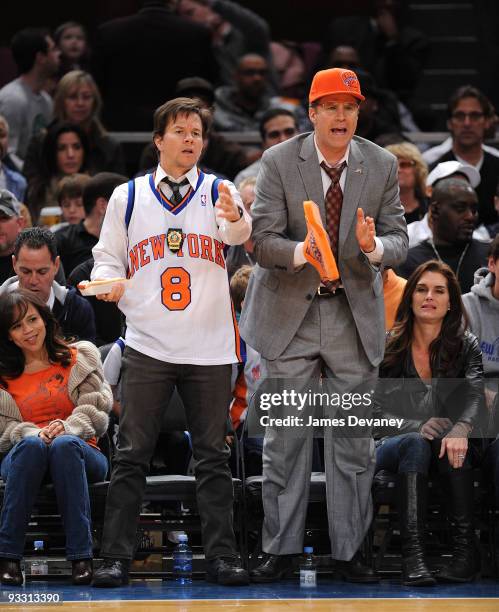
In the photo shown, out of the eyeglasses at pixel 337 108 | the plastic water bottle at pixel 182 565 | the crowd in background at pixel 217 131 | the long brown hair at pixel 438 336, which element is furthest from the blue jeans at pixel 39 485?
the eyeglasses at pixel 337 108

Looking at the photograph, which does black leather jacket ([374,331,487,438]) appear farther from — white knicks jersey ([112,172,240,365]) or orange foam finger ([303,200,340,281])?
orange foam finger ([303,200,340,281])

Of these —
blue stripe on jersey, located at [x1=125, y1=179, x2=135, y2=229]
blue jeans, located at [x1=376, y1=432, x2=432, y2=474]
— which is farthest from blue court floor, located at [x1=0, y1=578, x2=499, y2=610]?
blue stripe on jersey, located at [x1=125, y1=179, x2=135, y2=229]

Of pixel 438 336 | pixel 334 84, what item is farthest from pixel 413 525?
pixel 334 84

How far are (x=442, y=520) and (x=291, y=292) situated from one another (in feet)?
4.54

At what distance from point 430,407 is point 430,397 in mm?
51

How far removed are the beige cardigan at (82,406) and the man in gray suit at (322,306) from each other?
77 centimetres

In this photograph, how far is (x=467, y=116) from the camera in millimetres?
9492

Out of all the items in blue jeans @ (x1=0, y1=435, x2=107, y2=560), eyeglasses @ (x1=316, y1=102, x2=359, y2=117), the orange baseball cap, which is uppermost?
the orange baseball cap

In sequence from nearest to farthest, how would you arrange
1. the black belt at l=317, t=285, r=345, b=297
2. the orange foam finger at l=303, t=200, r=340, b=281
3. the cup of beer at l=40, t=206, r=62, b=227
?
the orange foam finger at l=303, t=200, r=340, b=281
the black belt at l=317, t=285, r=345, b=297
the cup of beer at l=40, t=206, r=62, b=227

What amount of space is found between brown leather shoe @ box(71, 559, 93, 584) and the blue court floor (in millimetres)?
55

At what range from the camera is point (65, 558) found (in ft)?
A: 20.2

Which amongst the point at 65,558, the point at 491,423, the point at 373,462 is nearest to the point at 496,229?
the point at 491,423

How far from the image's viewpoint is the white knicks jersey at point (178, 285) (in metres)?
5.78

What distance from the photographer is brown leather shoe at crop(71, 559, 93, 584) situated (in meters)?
5.75
